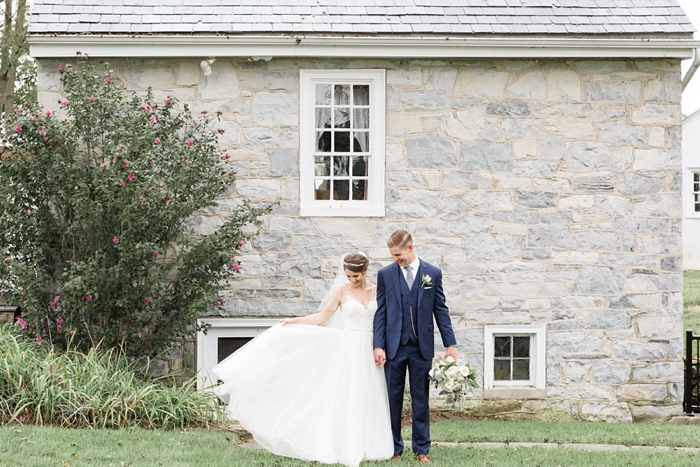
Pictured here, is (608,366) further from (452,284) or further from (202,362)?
(202,362)

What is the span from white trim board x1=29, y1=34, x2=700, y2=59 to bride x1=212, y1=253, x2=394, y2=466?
11.3 feet

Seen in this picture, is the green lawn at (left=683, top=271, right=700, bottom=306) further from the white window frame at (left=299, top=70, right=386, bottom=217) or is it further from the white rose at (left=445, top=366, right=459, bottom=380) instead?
the white rose at (left=445, top=366, right=459, bottom=380)

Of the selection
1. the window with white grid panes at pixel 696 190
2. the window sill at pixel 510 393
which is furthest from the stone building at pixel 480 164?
the window with white grid panes at pixel 696 190

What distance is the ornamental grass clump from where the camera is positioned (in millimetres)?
7461

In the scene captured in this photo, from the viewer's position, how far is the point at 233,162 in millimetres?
9688

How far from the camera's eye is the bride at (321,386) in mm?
6715

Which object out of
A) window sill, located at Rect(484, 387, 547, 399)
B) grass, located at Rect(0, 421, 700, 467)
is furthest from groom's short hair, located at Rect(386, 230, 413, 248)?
window sill, located at Rect(484, 387, 547, 399)

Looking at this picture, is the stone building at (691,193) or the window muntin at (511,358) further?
the stone building at (691,193)

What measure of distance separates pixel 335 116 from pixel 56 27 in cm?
332

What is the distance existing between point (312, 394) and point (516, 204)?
4.14m

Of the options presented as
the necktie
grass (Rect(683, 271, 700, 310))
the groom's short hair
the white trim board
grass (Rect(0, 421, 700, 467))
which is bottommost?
grass (Rect(0, 421, 700, 467))

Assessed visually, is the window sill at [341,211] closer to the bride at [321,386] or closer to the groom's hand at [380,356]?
the bride at [321,386]

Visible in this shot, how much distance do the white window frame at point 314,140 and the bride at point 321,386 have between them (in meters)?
2.64

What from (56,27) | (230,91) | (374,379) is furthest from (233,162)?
(374,379)
